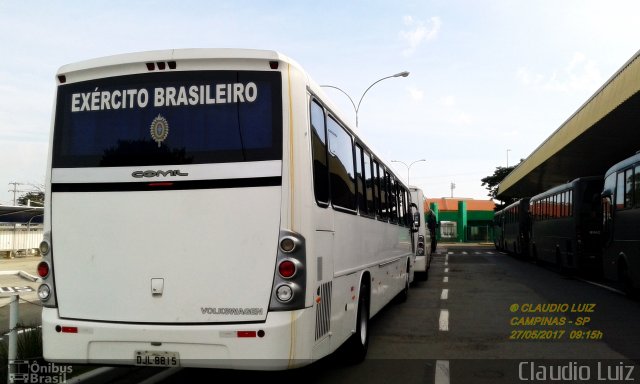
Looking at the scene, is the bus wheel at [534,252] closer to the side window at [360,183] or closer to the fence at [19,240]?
the side window at [360,183]

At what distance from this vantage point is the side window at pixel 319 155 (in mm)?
5570

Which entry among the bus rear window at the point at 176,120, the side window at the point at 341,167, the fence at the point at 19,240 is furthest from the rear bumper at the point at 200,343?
the fence at the point at 19,240

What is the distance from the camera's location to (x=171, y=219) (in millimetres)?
5215

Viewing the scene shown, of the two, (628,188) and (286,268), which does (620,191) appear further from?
(286,268)

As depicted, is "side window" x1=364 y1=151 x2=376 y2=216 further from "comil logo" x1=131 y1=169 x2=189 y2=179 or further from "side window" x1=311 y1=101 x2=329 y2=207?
"comil logo" x1=131 y1=169 x2=189 y2=179

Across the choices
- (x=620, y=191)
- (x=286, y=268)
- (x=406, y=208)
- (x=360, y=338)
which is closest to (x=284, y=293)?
(x=286, y=268)

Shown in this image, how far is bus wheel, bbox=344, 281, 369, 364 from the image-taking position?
7250 mm

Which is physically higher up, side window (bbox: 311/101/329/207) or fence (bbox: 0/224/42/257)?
side window (bbox: 311/101/329/207)

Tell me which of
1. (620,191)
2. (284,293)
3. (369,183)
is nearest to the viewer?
(284,293)

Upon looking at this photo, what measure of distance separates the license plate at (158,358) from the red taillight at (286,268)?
106 centimetres

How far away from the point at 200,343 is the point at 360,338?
282 centimetres

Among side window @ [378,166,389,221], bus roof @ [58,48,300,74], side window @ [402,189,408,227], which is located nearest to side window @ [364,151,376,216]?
side window @ [378,166,389,221]

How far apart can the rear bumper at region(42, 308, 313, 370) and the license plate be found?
0.03 meters

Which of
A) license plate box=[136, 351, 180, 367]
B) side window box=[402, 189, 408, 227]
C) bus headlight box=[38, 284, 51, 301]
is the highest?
side window box=[402, 189, 408, 227]
